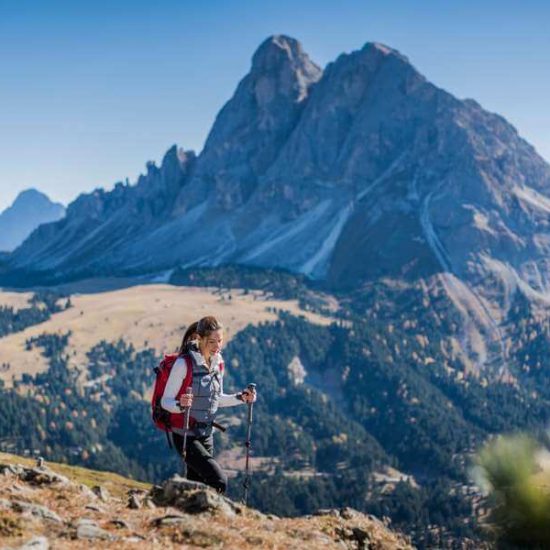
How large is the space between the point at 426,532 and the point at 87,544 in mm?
184128

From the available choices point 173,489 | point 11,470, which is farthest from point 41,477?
point 173,489

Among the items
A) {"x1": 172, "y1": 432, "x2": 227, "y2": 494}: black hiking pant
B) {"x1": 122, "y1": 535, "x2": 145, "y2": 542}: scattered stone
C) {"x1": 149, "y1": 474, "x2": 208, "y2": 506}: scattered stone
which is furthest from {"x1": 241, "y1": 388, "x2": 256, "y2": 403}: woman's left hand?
{"x1": 122, "y1": 535, "x2": 145, "y2": 542}: scattered stone

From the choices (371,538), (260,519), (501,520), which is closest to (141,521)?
(260,519)

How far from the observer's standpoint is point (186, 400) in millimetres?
18250

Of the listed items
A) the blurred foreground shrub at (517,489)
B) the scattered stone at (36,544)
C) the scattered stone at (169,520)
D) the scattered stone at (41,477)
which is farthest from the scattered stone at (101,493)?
the blurred foreground shrub at (517,489)

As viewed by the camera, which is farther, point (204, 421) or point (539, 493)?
point (204, 421)

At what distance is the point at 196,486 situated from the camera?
18.9 m

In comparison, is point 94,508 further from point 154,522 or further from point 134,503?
point 154,522

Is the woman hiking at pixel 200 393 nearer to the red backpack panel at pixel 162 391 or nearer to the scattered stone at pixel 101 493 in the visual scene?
the red backpack panel at pixel 162 391

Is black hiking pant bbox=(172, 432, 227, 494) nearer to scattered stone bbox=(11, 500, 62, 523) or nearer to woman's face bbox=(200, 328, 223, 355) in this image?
woman's face bbox=(200, 328, 223, 355)

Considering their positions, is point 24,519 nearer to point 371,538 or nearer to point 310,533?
point 310,533

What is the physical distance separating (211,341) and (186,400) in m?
1.66

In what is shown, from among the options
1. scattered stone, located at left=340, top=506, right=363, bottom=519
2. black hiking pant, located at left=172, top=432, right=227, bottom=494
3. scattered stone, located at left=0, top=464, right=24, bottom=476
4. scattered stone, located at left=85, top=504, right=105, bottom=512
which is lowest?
scattered stone, located at left=0, top=464, right=24, bottom=476

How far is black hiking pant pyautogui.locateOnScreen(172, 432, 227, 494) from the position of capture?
19000mm
